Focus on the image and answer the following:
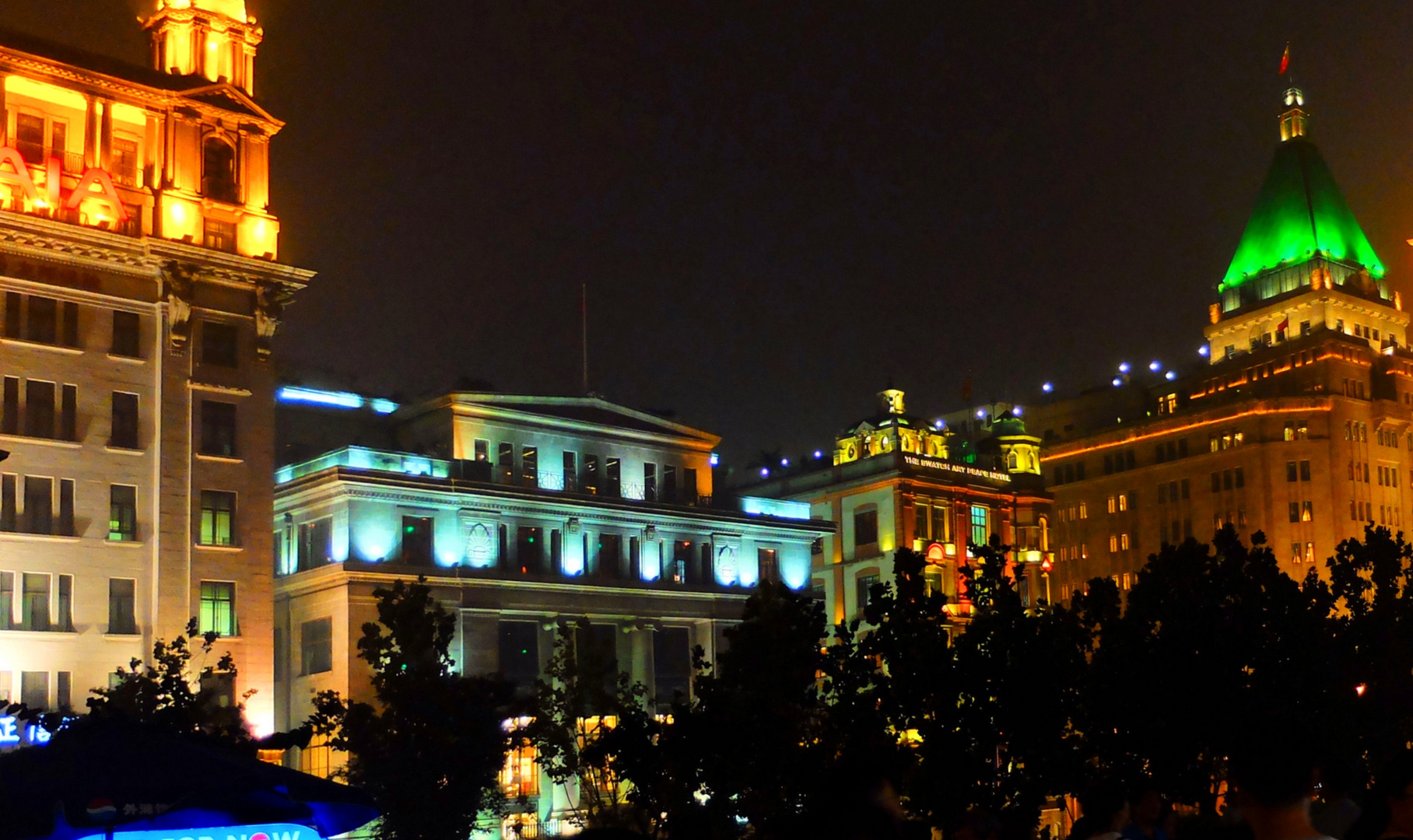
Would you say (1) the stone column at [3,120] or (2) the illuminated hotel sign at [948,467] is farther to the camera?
(2) the illuminated hotel sign at [948,467]

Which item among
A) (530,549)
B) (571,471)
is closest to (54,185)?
(530,549)

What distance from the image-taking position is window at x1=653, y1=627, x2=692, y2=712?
243 feet

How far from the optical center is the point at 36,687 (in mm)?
52688

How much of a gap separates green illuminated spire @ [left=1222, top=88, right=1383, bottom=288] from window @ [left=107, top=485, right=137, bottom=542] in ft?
361

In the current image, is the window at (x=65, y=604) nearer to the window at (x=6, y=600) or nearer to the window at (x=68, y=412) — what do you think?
the window at (x=6, y=600)

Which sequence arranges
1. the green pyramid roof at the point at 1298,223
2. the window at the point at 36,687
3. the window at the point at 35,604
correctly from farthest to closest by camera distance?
1. the green pyramid roof at the point at 1298,223
2. the window at the point at 35,604
3. the window at the point at 36,687

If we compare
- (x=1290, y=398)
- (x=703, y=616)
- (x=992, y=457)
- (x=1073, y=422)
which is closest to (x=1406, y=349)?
(x=1290, y=398)

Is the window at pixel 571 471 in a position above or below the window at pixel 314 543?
above

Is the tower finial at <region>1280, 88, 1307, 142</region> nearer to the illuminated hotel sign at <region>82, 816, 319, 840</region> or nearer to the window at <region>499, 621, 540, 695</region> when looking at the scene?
the window at <region>499, 621, 540, 695</region>

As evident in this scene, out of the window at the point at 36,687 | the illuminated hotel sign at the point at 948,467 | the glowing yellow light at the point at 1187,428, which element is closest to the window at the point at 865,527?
the illuminated hotel sign at the point at 948,467

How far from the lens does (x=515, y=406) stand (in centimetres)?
7325

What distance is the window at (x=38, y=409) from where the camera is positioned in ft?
180

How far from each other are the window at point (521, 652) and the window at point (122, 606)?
1725 cm

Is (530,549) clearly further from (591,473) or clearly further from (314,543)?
(314,543)
